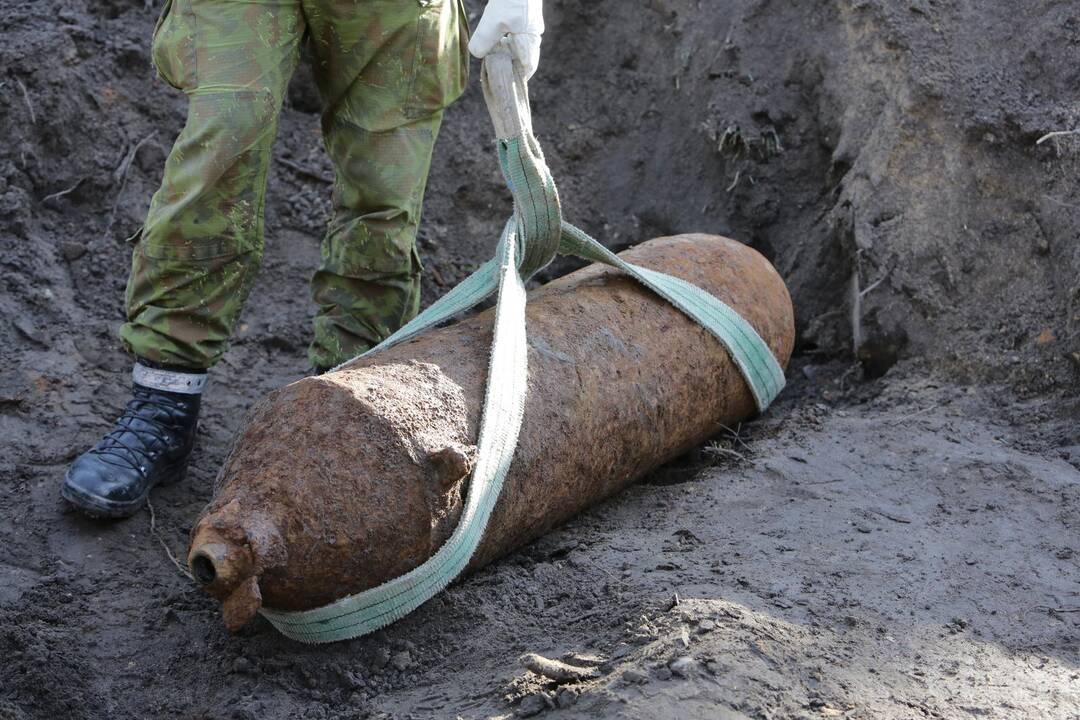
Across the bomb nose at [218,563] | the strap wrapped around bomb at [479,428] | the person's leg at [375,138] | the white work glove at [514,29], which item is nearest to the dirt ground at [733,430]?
the strap wrapped around bomb at [479,428]

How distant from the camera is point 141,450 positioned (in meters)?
2.75

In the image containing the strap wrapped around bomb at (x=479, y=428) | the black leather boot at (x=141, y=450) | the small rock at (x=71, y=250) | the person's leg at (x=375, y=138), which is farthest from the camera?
the small rock at (x=71, y=250)

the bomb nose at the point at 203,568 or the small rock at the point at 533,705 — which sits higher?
the bomb nose at the point at 203,568

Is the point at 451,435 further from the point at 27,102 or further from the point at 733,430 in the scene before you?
the point at 27,102

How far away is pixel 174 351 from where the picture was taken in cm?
276

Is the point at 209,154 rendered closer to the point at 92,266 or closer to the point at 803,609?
the point at 92,266

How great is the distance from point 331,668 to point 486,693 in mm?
355

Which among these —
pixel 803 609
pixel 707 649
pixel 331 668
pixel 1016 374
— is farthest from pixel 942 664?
pixel 1016 374

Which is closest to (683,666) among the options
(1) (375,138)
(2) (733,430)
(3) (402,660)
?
(3) (402,660)

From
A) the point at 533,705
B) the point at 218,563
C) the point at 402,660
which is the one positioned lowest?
the point at 402,660

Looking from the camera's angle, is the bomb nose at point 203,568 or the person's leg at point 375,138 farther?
the person's leg at point 375,138

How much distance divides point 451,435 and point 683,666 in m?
0.66

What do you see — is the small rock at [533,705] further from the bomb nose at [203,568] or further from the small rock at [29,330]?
the small rock at [29,330]

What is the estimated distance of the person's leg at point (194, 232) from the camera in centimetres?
259
